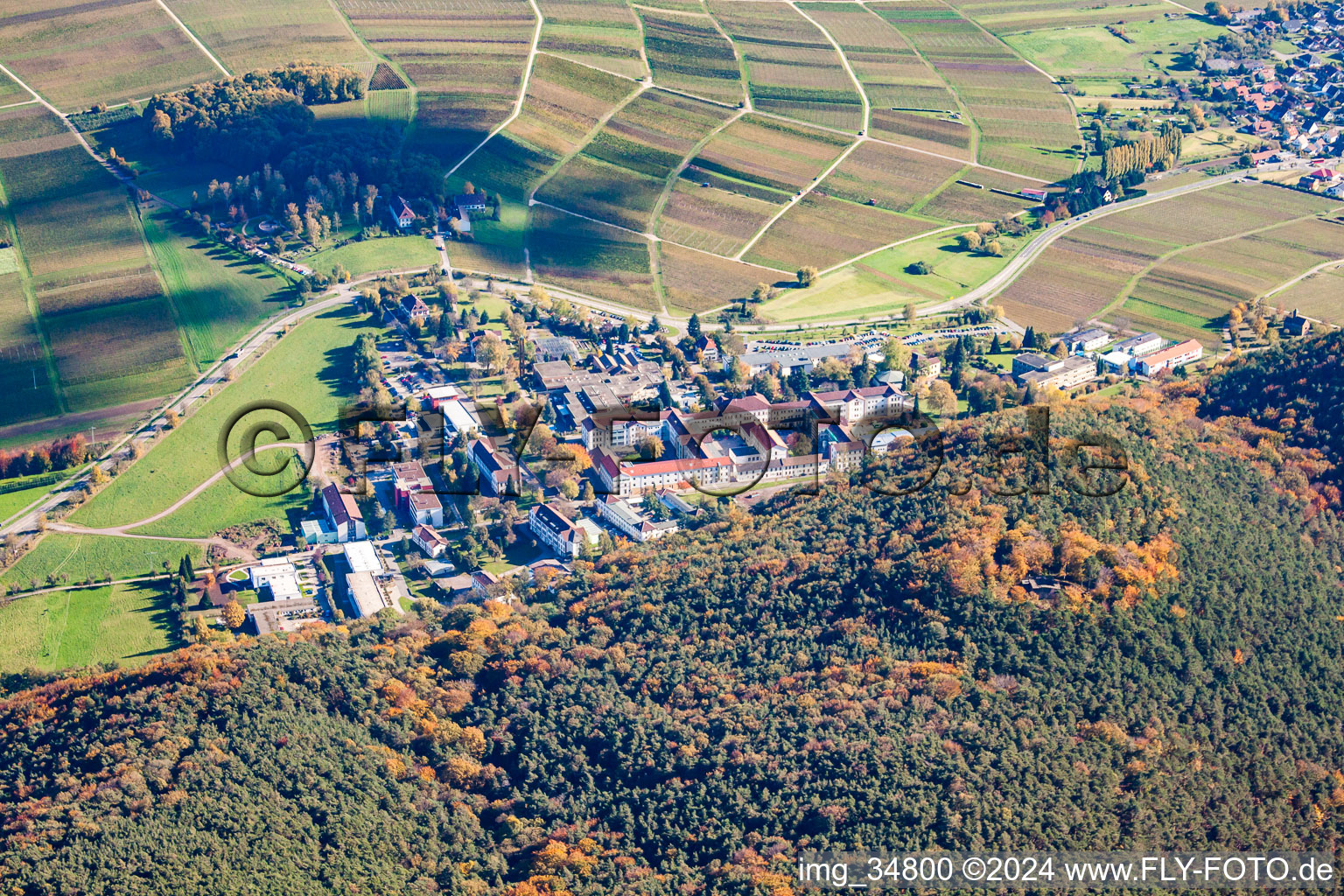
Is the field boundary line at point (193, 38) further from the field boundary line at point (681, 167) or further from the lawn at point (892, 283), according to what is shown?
the lawn at point (892, 283)

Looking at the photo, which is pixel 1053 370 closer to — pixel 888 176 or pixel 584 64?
pixel 888 176

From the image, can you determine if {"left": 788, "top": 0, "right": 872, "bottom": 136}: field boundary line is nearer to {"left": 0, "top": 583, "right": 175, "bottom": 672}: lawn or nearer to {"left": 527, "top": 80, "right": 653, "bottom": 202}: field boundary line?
{"left": 527, "top": 80, "right": 653, "bottom": 202}: field boundary line

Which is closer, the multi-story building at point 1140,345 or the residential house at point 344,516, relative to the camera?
the residential house at point 344,516

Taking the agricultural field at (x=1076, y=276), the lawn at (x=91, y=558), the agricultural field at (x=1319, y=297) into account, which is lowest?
the lawn at (x=91, y=558)

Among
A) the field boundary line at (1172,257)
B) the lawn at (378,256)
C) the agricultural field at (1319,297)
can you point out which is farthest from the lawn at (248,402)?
the agricultural field at (1319,297)

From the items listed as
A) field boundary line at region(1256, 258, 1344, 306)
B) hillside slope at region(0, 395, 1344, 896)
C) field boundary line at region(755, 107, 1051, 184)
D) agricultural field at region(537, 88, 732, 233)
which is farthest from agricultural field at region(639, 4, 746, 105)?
hillside slope at region(0, 395, 1344, 896)

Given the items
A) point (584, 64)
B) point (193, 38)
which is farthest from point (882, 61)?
point (193, 38)

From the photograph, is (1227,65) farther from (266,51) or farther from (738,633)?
(738,633)
